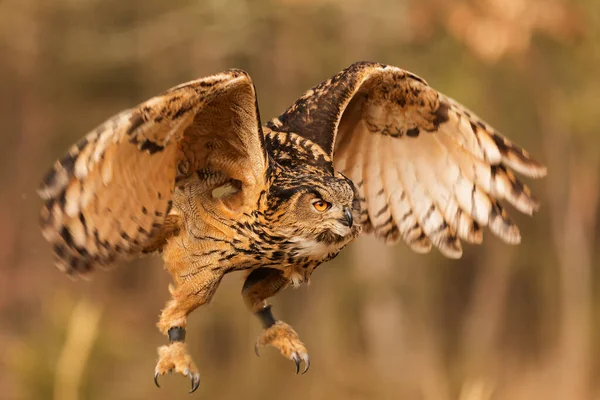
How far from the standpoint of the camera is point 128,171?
395cm

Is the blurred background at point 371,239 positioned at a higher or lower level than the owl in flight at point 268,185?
lower

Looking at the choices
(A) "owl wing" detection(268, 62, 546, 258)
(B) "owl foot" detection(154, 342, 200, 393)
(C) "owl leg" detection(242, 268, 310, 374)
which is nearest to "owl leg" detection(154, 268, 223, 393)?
(B) "owl foot" detection(154, 342, 200, 393)

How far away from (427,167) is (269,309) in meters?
1.13

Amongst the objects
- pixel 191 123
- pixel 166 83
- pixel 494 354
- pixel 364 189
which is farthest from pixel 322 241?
pixel 494 354

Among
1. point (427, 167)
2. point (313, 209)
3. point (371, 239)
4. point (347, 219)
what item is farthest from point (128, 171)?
point (371, 239)

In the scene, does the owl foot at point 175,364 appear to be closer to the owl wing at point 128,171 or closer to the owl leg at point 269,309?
the owl leg at point 269,309

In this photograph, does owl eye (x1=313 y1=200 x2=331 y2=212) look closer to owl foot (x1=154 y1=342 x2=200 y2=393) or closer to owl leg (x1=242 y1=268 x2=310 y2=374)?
owl leg (x1=242 y1=268 x2=310 y2=374)

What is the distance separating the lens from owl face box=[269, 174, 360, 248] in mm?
4145

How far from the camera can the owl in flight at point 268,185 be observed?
12.8 ft

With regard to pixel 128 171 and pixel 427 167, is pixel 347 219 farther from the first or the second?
pixel 427 167

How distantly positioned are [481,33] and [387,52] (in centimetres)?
137

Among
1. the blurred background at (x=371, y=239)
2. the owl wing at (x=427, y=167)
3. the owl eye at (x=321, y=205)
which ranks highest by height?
the owl eye at (x=321, y=205)

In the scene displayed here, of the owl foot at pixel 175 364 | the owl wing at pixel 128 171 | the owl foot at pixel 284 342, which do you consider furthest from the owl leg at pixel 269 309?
the owl wing at pixel 128 171

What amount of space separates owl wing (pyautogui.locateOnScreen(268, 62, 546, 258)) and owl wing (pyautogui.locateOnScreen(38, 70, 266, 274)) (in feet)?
3.71
